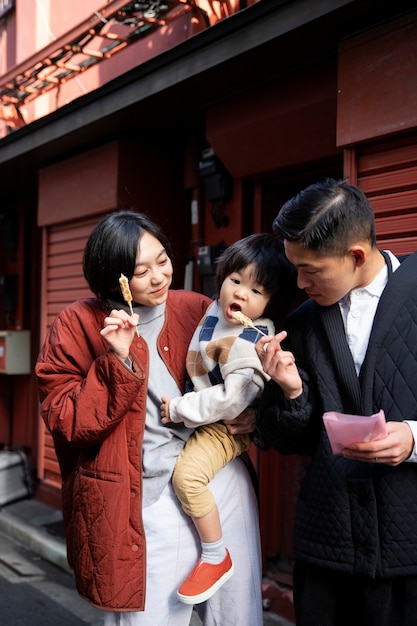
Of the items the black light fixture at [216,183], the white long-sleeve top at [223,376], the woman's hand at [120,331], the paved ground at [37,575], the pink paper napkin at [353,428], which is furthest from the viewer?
the black light fixture at [216,183]

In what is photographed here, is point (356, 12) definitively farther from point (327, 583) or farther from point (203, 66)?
point (327, 583)

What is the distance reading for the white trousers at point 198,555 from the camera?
2.51m

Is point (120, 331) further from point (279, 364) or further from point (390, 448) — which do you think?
point (390, 448)

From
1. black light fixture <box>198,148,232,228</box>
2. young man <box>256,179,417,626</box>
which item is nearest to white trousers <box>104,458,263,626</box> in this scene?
young man <box>256,179,417,626</box>

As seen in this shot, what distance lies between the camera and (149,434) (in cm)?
254

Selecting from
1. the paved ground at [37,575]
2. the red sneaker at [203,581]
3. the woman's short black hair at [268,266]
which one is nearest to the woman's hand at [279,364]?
the woman's short black hair at [268,266]

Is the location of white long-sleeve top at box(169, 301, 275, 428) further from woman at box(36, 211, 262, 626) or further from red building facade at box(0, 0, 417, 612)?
red building facade at box(0, 0, 417, 612)

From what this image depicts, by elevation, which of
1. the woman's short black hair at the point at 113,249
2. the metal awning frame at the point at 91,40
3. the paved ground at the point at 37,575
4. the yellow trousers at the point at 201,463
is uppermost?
the metal awning frame at the point at 91,40

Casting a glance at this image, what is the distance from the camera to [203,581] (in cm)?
244

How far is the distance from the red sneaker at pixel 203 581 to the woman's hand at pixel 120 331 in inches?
32.0

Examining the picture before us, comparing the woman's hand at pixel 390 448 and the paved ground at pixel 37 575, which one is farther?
the paved ground at pixel 37 575

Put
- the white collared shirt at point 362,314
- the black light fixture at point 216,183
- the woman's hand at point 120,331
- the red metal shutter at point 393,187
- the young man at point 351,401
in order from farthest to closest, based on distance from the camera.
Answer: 1. the black light fixture at point 216,183
2. the red metal shutter at point 393,187
3. the woman's hand at point 120,331
4. the white collared shirt at point 362,314
5. the young man at point 351,401

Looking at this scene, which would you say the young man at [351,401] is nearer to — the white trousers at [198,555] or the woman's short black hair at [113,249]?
the white trousers at [198,555]

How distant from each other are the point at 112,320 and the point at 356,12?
86.6 inches
